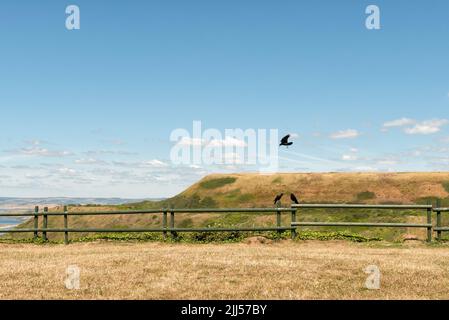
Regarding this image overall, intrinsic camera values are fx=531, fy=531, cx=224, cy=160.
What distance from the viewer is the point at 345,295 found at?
9.62 meters

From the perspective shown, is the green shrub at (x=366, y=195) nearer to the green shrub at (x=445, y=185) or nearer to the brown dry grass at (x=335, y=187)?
the brown dry grass at (x=335, y=187)

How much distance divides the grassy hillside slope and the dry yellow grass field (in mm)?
20018

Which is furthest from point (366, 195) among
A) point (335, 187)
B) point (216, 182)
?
point (216, 182)

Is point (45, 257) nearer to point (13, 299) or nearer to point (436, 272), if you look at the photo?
point (13, 299)

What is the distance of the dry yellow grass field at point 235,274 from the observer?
9844 millimetres

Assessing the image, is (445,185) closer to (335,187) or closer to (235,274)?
(335,187)

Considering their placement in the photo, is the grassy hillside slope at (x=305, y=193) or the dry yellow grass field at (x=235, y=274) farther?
the grassy hillside slope at (x=305, y=193)

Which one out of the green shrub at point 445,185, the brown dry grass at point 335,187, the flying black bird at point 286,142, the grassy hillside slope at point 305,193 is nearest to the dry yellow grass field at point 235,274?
the flying black bird at point 286,142

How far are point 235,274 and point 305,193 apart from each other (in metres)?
32.5

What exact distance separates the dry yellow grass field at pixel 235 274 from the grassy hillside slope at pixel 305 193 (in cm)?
2002

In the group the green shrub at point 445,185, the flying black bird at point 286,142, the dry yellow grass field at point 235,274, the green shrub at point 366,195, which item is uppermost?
the flying black bird at point 286,142

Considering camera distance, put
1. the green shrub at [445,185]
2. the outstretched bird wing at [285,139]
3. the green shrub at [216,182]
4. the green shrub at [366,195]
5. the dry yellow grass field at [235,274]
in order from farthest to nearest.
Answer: the green shrub at [216,182] → the green shrub at [366,195] → the green shrub at [445,185] → the outstretched bird wing at [285,139] → the dry yellow grass field at [235,274]
